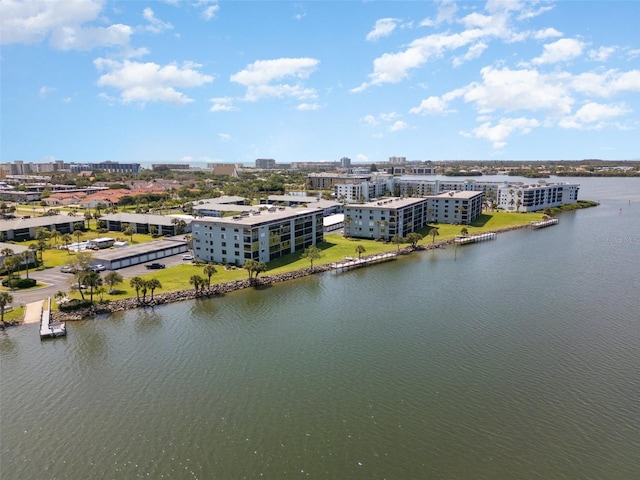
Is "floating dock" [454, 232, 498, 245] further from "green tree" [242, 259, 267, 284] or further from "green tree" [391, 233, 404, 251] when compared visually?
"green tree" [242, 259, 267, 284]

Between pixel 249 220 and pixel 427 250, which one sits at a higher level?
pixel 249 220

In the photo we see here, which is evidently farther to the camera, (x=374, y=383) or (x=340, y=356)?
(x=340, y=356)

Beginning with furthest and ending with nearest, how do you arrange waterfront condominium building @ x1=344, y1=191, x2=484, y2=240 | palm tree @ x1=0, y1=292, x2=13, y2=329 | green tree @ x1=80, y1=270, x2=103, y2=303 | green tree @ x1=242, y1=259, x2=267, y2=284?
waterfront condominium building @ x1=344, y1=191, x2=484, y2=240 < green tree @ x1=242, y1=259, x2=267, y2=284 < green tree @ x1=80, y1=270, x2=103, y2=303 < palm tree @ x1=0, y1=292, x2=13, y2=329

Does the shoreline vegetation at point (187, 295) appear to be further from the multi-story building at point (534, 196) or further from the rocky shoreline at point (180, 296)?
the multi-story building at point (534, 196)

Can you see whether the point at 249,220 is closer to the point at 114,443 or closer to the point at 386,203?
the point at 386,203

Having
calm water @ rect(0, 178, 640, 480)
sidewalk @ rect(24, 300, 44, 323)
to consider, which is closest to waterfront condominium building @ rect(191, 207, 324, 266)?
calm water @ rect(0, 178, 640, 480)

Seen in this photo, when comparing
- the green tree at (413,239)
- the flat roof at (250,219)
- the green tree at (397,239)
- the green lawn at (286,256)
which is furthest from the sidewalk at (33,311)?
the green tree at (413,239)

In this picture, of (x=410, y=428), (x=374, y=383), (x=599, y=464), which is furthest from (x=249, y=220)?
(x=599, y=464)
